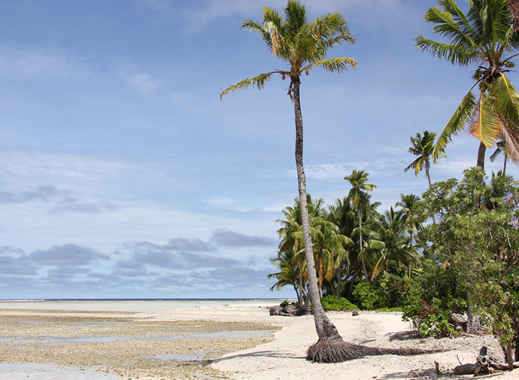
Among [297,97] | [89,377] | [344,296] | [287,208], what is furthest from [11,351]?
[344,296]

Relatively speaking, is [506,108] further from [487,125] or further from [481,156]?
[481,156]

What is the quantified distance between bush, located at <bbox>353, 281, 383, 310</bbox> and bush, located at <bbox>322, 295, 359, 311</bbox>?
3.33 feet

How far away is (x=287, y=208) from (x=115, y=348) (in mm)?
30819

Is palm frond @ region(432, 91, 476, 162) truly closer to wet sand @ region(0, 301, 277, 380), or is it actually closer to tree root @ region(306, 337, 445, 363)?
tree root @ region(306, 337, 445, 363)

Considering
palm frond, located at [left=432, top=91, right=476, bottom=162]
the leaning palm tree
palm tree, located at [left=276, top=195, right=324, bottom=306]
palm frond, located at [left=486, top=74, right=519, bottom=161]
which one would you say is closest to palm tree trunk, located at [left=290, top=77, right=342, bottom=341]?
the leaning palm tree

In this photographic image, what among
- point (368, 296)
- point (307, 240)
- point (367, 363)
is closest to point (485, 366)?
point (367, 363)

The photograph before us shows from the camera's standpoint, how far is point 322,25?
1784cm

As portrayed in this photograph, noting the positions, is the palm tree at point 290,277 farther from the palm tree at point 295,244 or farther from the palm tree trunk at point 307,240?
the palm tree trunk at point 307,240

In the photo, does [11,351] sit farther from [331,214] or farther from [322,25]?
[331,214]

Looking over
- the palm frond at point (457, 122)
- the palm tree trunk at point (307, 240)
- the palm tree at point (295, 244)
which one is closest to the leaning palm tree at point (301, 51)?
the palm tree trunk at point (307, 240)

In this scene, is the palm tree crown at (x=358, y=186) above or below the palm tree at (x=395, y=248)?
above

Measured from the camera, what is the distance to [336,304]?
47312 millimetres

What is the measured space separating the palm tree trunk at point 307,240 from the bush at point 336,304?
30.1m

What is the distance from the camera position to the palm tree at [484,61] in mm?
16219
